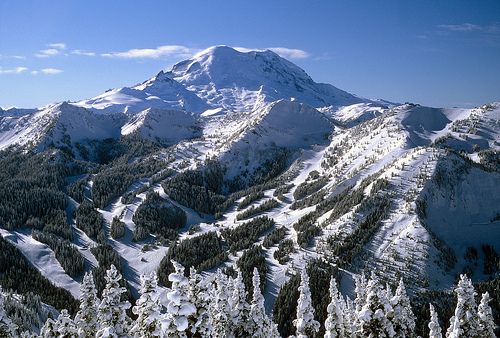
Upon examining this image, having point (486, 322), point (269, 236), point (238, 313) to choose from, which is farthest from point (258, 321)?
point (269, 236)

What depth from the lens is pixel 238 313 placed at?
66.2 ft

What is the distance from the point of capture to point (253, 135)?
124438mm

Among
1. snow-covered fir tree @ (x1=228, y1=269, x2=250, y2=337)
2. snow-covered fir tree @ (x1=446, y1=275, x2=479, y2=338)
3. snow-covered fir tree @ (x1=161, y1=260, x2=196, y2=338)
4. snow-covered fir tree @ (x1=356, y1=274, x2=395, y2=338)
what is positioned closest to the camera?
snow-covered fir tree @ (x1=161, y1=260, x2=196, y2=338)

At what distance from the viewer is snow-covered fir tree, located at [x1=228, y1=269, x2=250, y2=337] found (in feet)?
65.5

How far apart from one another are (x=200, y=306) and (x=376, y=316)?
33.8 feet

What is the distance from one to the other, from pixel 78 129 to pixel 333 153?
147 m

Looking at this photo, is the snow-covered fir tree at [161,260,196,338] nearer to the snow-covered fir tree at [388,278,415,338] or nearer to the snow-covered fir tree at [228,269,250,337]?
the snow-covered fir tree at [228,269,250,337]

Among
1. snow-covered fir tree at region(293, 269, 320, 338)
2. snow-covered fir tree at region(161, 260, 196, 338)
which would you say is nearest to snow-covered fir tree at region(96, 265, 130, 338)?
snow-covered fir tree at region(161, 260, 196, 338)

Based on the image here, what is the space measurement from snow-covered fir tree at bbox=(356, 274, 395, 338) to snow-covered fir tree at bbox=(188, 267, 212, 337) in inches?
361

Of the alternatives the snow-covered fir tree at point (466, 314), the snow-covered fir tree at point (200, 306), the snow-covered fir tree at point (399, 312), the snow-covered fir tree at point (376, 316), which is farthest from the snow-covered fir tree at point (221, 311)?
the snow-covered fir tree at point (466, 314)

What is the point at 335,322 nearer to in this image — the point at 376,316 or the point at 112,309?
the point at 376,316

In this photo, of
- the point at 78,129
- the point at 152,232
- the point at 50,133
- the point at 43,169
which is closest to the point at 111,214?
the point at 152,232

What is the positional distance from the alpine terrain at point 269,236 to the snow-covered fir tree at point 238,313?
0.25 ft

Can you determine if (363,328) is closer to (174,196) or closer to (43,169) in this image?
(174,196)
